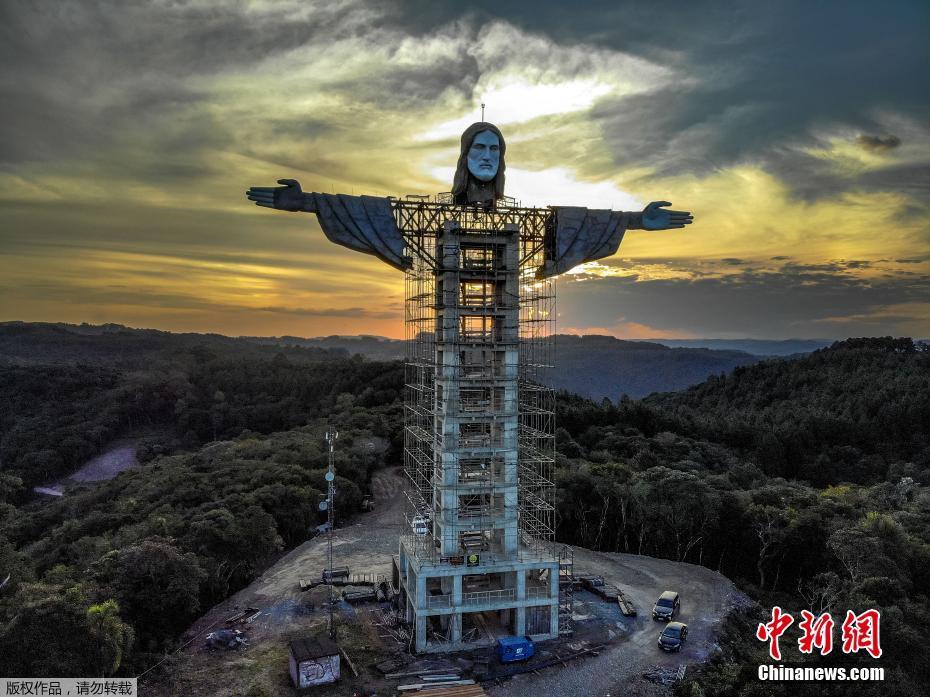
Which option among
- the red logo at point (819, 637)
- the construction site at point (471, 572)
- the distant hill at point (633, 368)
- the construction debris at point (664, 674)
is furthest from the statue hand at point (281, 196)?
the distant hill at point (633, 368)

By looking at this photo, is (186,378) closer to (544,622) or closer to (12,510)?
(12,510)

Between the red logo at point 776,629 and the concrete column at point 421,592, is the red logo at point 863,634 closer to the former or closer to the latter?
the red logo at point 776,629

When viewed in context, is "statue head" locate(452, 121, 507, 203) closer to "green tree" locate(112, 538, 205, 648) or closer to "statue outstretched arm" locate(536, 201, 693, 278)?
"statue outstretched arm" locate(536, 201, 693, 278)

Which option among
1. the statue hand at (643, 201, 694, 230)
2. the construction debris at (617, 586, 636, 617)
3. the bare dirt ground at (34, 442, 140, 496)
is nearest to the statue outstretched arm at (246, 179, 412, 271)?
the statue hand at (643, 201, 694, 230)

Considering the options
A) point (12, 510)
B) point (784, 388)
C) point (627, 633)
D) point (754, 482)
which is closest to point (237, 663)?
point (627, 633)

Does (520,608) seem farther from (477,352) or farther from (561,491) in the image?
(561,491)
